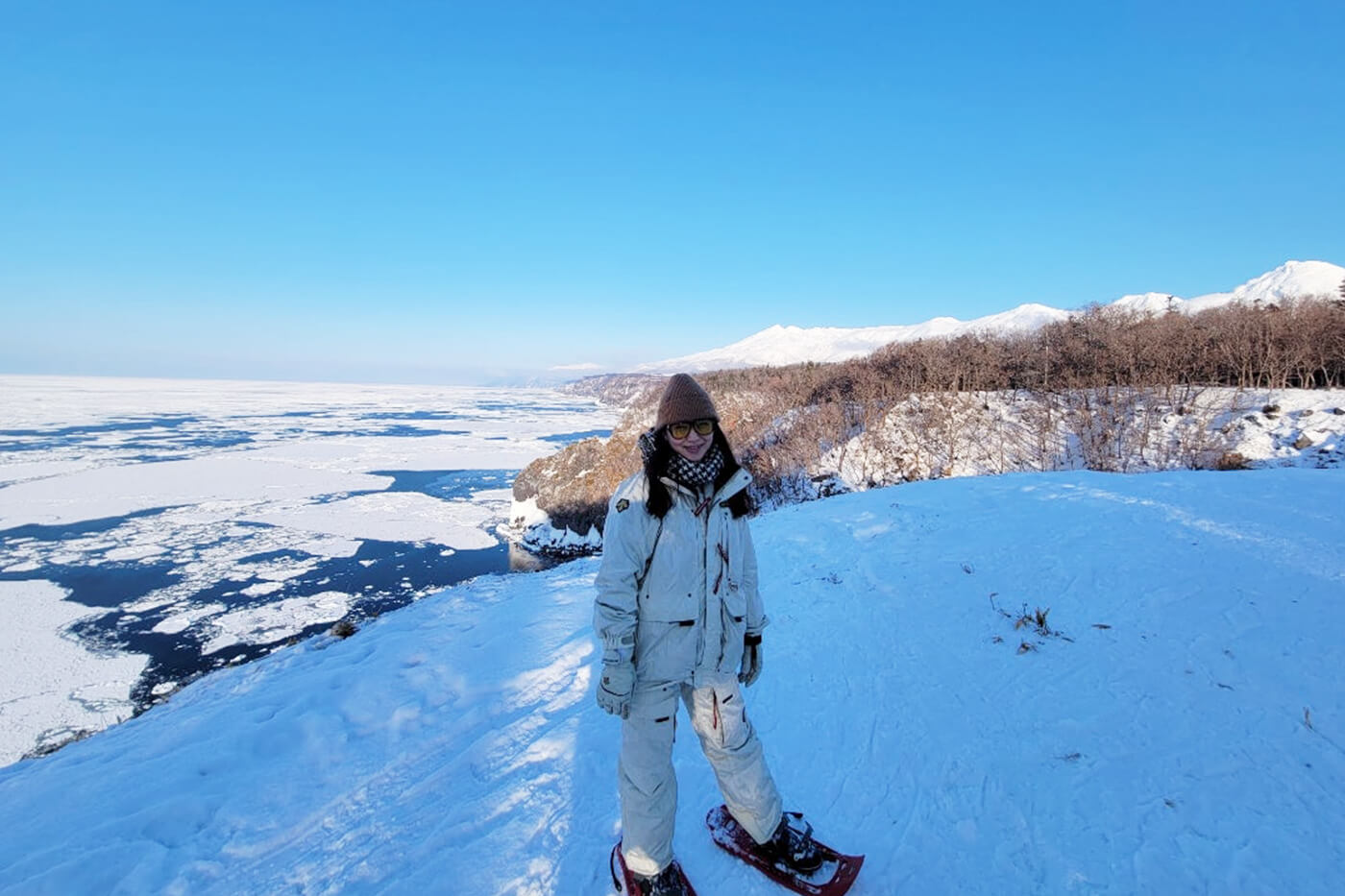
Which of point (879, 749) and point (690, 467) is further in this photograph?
point (879, 749)

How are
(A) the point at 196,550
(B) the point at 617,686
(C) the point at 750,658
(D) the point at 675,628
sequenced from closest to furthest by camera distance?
(B) the point at 617,686 < (D) the point at 675,628 < (C) the point at 750,658 < (A) the point at 196,550

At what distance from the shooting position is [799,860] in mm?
2346

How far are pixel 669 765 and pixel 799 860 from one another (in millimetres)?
724

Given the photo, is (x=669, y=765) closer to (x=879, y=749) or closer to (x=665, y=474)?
(x=665, y=474)

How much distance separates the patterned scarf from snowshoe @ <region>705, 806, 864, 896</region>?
161cm

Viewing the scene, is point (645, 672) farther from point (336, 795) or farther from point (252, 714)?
point (252, 714)

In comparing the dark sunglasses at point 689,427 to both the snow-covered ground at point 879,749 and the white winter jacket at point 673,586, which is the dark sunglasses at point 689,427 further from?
the snow-covered ground at point 879,749

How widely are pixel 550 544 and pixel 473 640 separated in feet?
89.7

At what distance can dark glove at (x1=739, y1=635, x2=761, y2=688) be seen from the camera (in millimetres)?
2496

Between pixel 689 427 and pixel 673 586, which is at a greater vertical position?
pixel 689 427

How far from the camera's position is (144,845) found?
9.61 ft

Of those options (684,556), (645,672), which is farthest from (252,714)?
(684,556)

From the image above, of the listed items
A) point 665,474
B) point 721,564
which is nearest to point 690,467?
point 665,474

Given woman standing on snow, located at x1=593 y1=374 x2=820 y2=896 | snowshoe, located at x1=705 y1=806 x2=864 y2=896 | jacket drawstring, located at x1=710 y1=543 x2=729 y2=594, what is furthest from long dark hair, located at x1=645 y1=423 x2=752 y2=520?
snowshoe, located at x1=705 y1=806 x2=864 y2=896
